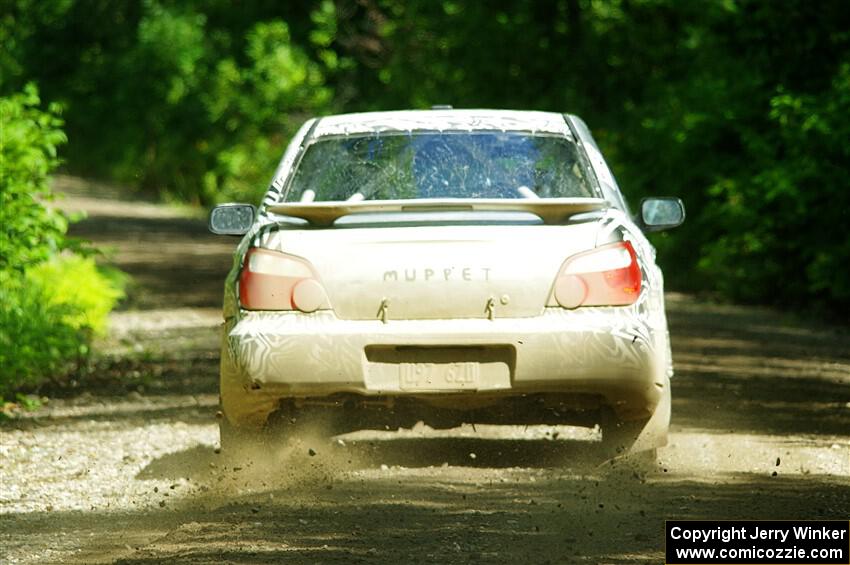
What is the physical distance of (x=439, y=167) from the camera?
26.2 ft

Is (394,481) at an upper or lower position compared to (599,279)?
lower

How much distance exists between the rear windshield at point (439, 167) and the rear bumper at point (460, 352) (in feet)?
2.88

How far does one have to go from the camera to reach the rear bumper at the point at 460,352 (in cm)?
711

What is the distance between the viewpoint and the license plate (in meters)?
7.16

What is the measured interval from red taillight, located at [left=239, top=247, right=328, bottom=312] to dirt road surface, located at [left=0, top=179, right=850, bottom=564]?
0.82 m

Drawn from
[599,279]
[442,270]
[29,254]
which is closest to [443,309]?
[442,270]

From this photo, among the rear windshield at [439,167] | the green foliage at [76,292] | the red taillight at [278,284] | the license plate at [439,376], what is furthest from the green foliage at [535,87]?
the red taillight at [278,284]

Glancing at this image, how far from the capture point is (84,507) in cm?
748

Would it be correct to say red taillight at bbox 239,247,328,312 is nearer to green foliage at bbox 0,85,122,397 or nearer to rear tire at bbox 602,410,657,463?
rear tire at bbox 602,410,657,463

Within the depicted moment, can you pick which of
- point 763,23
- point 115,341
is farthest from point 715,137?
point 115,341

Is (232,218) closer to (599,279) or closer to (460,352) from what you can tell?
(460,352)

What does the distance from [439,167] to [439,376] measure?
1239 millimetres

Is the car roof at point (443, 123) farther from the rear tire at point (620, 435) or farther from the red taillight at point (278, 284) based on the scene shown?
the rear tire at point (620, 435)
